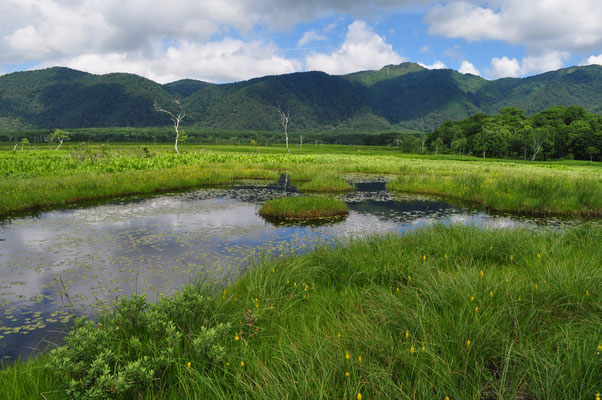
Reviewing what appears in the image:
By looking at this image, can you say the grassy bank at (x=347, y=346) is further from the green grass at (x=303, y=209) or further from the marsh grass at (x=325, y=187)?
the marsh grass at (x=325, y=187)

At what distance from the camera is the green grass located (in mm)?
17859

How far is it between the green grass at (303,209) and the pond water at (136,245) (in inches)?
37.6

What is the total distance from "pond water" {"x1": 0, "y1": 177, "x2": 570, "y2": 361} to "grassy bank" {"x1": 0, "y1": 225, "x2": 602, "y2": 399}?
1190mm

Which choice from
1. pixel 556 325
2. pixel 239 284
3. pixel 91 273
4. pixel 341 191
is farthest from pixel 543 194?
pixel 91 273

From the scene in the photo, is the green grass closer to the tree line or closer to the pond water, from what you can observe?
the pond water

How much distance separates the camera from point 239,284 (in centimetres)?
714

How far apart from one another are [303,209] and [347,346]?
14006 millimetres

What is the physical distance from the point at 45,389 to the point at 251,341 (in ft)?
8.32

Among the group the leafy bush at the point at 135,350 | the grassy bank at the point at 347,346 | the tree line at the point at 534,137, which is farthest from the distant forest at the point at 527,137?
the leafy bush at the point at 135,350

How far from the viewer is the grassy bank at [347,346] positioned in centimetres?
338

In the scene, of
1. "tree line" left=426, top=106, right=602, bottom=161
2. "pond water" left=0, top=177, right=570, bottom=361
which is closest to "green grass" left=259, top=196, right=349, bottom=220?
"pond water" left=0, top=177, right=570, bottom=361

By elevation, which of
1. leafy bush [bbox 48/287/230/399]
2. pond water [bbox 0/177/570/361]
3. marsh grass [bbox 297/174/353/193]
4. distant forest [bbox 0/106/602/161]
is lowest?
pond water [bbox 0/177/570/361]

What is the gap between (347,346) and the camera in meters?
4.14

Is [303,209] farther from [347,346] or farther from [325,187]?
[347,346]
